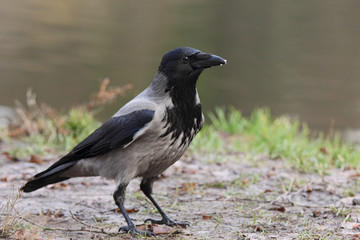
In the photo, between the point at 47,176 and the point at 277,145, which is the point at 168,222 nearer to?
the point at 47,176

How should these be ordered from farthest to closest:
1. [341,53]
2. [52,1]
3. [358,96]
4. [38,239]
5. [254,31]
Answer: [52,1]
[254,31]
[341,53]
[358,96]
[38,239]

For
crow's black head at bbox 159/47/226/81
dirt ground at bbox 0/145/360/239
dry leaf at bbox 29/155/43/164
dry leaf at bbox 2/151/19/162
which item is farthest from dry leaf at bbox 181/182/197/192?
dry leaf at bbox 2/151/19/162

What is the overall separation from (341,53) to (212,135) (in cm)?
1530

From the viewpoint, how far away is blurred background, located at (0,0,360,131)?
15.4m

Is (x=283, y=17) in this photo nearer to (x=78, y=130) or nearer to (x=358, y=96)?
(x=358, y=96)

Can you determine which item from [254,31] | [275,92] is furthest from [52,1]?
[275,92]

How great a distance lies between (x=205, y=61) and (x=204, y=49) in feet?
52.3

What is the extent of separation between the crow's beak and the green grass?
242 centimetres

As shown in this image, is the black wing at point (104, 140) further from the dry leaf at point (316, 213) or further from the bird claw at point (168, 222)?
the dry leaf at point (316, 213)

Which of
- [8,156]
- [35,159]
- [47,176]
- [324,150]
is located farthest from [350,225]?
[8,156]

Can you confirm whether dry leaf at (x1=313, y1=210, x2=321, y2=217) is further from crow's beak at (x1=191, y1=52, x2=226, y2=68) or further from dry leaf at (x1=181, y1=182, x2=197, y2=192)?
crow's beak at (x1=191, y1=52, x2=226, y2=68)

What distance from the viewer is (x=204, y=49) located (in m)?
20.6

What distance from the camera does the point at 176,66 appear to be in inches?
190

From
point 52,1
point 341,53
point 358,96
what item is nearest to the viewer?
point 358,96
